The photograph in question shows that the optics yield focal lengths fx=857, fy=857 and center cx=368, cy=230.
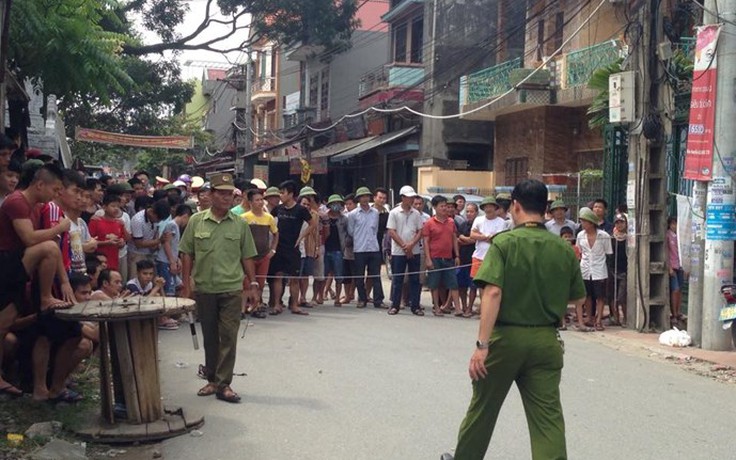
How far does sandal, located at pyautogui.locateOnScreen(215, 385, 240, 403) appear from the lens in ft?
24.6

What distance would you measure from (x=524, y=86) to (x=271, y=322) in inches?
455

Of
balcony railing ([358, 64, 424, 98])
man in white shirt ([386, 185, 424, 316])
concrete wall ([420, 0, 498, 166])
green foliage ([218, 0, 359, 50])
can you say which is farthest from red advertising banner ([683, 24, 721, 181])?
balcony railing ([358, 64, 424, 98])

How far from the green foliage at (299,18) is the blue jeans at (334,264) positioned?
12.8 metres

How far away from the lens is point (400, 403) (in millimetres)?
7551

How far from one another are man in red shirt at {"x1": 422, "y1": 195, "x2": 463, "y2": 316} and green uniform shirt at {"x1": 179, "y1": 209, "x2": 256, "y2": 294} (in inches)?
240

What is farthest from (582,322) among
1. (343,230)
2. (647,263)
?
(343,230)

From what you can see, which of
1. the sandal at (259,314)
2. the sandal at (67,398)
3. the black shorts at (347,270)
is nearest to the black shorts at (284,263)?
the sandal at (259,314)

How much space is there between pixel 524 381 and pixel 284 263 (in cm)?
832

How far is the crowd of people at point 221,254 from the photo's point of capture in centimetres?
665

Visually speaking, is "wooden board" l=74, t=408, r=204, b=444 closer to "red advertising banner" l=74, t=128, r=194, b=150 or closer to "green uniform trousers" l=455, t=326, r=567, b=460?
"green uniform trousers" l=455, t=326, r=567, b=460

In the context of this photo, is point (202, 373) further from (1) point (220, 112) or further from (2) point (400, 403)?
(1) point (220, 112)

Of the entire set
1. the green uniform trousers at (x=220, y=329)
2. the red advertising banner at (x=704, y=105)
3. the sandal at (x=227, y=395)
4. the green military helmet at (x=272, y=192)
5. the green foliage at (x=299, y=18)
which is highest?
the green foliage at (x=299, y=18)

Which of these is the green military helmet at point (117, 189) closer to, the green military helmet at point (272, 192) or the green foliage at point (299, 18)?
the green military helmet at point (272, 192)

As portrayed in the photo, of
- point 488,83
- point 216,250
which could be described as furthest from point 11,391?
point 488,83
